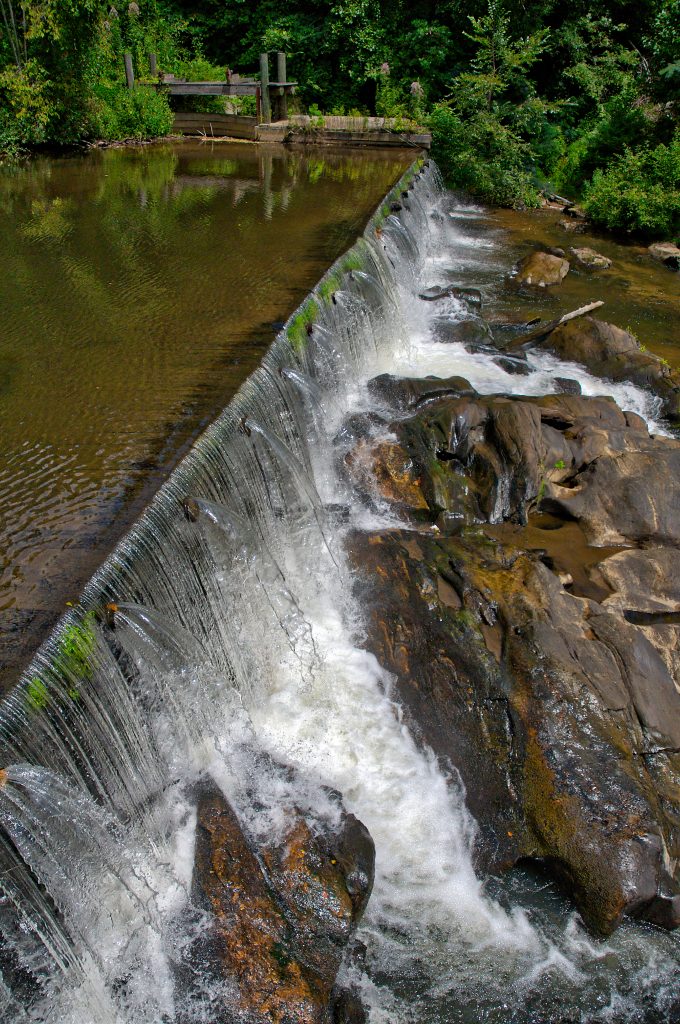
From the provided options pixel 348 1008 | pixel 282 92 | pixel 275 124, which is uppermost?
pixel 282 92

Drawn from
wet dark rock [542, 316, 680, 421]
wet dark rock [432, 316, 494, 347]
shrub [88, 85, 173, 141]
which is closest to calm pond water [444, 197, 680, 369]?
wet dark rock [542, 316, 680, 421]

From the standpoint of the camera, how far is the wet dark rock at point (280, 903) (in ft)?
12.8

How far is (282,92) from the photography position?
18.8 m

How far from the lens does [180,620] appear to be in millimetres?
5004

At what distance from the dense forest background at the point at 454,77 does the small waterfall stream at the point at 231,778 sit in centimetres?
1149

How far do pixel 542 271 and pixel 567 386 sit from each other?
435 centimetres

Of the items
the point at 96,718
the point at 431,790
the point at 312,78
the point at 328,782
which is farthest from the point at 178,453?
the point at 312,78

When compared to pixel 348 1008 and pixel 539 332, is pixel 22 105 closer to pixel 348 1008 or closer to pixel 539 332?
pixel 539 332

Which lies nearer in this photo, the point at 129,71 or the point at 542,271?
the point at 542,271

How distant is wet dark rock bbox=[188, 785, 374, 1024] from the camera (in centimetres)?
389

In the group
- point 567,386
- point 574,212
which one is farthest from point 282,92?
point 567,386

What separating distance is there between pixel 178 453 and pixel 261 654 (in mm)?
1595

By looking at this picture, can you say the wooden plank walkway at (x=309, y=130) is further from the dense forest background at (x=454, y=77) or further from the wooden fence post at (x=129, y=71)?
the wooden fence post at (x=129, y=71)

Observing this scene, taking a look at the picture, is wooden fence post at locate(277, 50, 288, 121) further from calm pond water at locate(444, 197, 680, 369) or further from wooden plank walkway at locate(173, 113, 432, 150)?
calm pond water at locate(444, 197, 680, 369)
